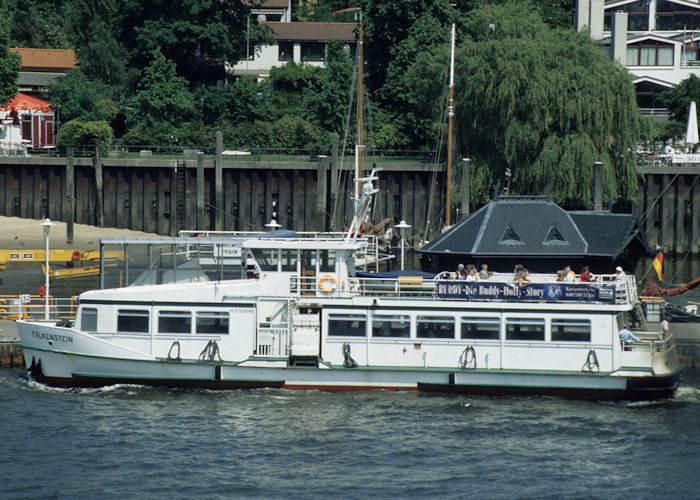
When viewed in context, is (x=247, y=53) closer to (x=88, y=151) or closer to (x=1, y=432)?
(x=88, y=151)

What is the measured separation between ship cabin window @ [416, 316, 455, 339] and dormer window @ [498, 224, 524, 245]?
6.90 m

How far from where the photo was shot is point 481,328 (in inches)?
1435

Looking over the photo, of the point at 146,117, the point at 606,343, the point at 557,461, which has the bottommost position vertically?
the point at 557,461

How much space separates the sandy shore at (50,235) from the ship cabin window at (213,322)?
2830 centimetres

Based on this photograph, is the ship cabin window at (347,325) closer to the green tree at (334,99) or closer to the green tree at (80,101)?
the green tree at (334,99)

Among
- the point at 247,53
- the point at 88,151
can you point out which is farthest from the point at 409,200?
the point at 247,53

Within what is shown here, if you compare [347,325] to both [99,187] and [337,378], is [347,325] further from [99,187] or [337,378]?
[99,187]

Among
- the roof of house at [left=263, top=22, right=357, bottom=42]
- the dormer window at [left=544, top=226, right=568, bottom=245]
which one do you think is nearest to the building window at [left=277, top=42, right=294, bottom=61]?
the roof of house at [left=263, top=22, right=357, bottom=42]

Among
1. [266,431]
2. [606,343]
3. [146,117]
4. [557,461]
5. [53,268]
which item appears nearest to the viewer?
[557,461]

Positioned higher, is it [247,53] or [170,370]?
[247,53]

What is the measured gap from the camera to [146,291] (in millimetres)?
37219

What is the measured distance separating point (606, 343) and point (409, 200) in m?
33.9

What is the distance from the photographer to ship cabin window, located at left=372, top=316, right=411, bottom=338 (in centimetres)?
3656

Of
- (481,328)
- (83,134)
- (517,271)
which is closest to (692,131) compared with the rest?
(517,271)
